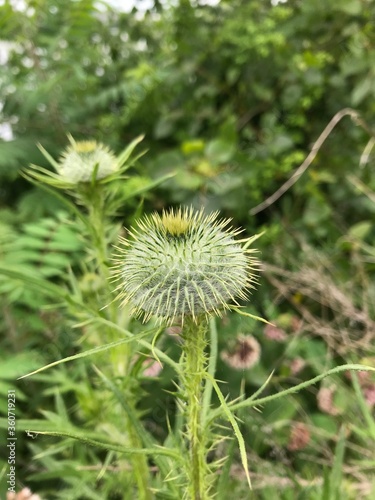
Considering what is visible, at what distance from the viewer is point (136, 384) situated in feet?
3.85

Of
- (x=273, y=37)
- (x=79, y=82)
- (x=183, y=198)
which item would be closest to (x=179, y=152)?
(x=183, y=198)

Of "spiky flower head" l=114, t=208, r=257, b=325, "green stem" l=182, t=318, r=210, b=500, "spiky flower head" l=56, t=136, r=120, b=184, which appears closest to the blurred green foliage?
"spiky flower head" l=56, t=136, r=120, b=184

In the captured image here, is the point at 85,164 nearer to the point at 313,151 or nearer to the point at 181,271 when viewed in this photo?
the point at 181,271

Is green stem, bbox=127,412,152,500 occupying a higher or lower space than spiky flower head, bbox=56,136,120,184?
lower

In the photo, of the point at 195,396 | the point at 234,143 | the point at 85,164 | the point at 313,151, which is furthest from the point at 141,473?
the point at 234,143

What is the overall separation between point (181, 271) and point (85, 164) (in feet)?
1.99

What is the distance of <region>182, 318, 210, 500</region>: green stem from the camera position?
887 mm

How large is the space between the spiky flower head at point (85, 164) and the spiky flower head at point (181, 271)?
1.47 feet

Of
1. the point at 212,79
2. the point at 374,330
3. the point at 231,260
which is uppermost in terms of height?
the point at 212,79

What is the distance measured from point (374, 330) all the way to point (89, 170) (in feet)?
4.23

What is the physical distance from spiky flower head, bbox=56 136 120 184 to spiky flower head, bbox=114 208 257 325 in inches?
17.7

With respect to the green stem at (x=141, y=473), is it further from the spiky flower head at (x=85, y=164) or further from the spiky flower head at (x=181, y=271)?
the spiky flower head at (x=85, y=164)

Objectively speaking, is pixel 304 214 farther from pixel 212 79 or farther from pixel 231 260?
pixel 231 260

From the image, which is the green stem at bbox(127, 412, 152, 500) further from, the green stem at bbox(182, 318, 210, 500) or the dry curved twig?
the dry curved twig
